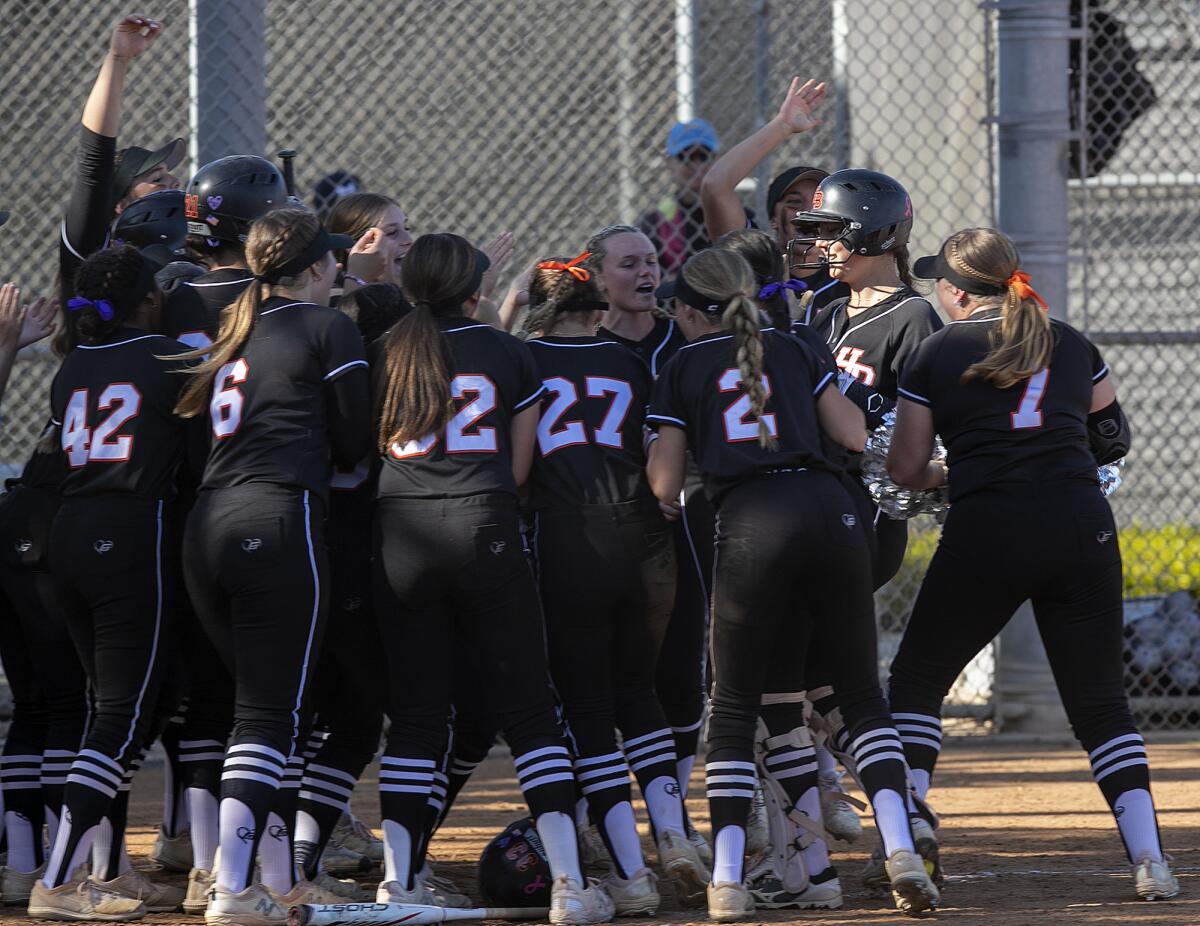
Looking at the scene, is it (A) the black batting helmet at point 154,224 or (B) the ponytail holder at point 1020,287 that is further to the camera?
(A) the black batting helmet at point 154,224

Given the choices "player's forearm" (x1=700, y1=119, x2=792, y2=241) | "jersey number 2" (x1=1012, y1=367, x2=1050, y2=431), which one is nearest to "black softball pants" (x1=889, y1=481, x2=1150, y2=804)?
"jersey number 2" (x1=1012, y1=367, x2=1050, y2=431)

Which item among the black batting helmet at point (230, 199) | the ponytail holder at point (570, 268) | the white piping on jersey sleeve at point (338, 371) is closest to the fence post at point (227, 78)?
the black batting helmet at point (230, 199)

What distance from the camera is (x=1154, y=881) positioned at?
4.71m

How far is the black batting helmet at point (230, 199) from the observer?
507 centimetres

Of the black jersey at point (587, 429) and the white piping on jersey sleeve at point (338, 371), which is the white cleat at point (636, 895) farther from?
the white piping on jersey sleeve at point (338, 371)

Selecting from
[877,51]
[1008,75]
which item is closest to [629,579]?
[1008,75]

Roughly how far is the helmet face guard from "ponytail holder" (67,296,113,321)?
210 centimetres

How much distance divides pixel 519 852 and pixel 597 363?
1.42 metres

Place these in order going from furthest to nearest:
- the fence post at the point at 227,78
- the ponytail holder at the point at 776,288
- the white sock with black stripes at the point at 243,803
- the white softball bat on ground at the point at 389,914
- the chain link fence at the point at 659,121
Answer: the chain link fence at the point at 659,121 → the fence post at the point at 227,78 → the ponytail holder at the point at 776,288 → the white sock with black stripes at the point at 243,803 → the white softball bat on ground at the point at 389,914

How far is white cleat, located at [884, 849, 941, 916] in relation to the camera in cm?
443

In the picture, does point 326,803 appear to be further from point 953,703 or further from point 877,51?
point 877,51

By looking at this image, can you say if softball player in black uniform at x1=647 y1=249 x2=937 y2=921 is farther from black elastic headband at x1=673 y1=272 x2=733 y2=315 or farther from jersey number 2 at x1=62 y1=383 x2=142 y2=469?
jersey number 2 at x1=62 y1=383 x2=142 y2=469

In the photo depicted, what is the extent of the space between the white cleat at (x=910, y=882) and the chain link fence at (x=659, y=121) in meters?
3.67

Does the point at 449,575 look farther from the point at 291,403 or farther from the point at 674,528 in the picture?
the point at 674,528
